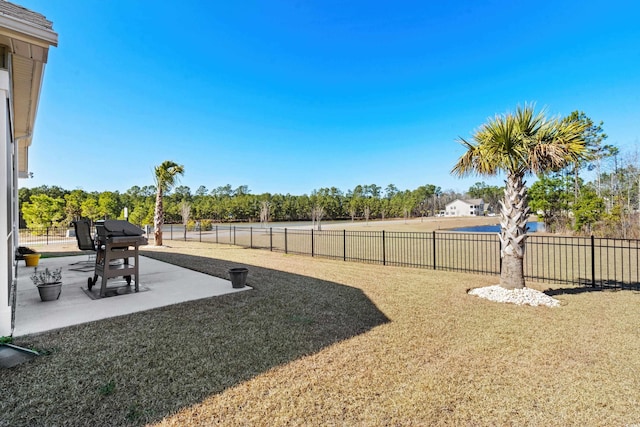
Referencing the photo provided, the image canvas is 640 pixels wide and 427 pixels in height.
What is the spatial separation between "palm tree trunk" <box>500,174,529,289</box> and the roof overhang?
721 cm

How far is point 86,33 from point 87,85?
2.71 meters

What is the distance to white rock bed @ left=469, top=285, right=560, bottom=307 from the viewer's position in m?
4.96

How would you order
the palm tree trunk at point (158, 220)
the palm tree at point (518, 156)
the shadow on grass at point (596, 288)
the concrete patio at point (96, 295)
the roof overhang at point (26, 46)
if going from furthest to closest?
the palm tree trunk at point (158, 220)
the shadow on grass at point (596, 288)
the palm tree at point (518, 156)
the concrete patio at point (96, 295)
the roof overhang at point (26, 46)

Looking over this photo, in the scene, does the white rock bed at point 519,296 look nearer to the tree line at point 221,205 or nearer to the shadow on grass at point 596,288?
the shadow on grass at point 596,288

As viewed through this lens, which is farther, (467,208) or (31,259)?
(467,208)

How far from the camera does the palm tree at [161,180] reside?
46.3ft

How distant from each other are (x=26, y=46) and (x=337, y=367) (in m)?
4.89

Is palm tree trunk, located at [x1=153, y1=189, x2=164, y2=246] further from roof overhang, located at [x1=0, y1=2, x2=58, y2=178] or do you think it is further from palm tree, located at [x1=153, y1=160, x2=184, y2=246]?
roof overhang, located at [x1=0, y1=2, x2=58, y2=178]

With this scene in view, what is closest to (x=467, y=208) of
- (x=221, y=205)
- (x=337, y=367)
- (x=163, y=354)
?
(x=221, y=205)

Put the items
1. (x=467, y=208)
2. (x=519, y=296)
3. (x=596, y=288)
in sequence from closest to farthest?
(x=519, y=296) < (x=596, y=288) < (x=467, y=208)

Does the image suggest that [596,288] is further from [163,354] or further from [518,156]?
[163,354]

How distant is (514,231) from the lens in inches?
214

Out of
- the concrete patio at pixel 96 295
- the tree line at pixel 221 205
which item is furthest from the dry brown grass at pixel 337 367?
the tree line at pixel 221 205

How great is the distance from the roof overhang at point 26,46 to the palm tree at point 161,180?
913 cm
